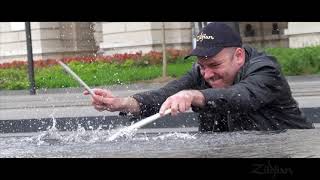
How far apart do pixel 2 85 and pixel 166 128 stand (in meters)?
16.5

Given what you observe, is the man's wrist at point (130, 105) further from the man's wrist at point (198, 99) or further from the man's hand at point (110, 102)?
the man's wrist at point (198, 99)

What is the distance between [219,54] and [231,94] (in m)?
0.25

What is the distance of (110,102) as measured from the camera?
11.4 ft

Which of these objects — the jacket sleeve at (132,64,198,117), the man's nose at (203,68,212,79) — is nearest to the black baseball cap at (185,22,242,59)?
the man's nose at (203,68,212,79)

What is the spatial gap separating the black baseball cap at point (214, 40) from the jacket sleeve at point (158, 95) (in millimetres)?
415

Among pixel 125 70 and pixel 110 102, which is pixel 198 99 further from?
pixel 125 70

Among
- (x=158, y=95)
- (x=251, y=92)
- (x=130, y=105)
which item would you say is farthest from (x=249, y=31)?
(x=251, y=92)

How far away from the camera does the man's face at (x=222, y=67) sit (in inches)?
133

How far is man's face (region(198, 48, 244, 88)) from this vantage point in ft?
11.1

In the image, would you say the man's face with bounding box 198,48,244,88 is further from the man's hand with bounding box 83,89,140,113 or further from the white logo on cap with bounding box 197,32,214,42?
the man's hand with bounding box 83,89,140,113

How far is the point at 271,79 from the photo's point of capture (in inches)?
135
